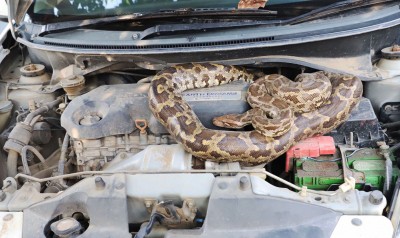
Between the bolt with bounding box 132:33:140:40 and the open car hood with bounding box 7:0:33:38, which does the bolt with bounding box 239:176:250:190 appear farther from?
the open car hood with bounding box 7:0:33:38

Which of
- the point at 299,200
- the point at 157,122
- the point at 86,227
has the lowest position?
the point at 86,227

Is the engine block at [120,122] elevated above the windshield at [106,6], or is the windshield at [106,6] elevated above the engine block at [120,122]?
the windshield at [106,6]

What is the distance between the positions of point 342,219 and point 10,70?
3260mm

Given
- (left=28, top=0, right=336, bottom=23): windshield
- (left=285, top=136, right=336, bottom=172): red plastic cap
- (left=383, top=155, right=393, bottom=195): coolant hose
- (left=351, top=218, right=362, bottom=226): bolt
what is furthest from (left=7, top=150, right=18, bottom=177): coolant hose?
(left=383, top=155, right=393, bottom=195): coolant hose

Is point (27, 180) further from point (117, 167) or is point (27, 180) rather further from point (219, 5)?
point (219, 5)

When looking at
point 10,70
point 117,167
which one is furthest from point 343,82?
point 10,70

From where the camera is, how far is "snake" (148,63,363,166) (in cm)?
270

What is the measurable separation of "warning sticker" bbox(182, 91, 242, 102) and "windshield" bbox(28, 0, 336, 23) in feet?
2.10

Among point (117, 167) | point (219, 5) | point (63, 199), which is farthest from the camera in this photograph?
point (219, 5)

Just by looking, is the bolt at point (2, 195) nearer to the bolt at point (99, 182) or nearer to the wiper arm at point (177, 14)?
the bolt at point (99, 182)

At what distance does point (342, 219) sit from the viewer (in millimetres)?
2170

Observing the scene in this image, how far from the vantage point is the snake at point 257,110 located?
8.86 ft

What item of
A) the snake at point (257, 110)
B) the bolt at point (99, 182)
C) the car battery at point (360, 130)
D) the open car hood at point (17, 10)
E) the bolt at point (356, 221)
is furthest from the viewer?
the open car hood at point (17, 10)

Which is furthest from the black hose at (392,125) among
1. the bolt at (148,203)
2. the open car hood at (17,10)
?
the open car hood at (17,10)
